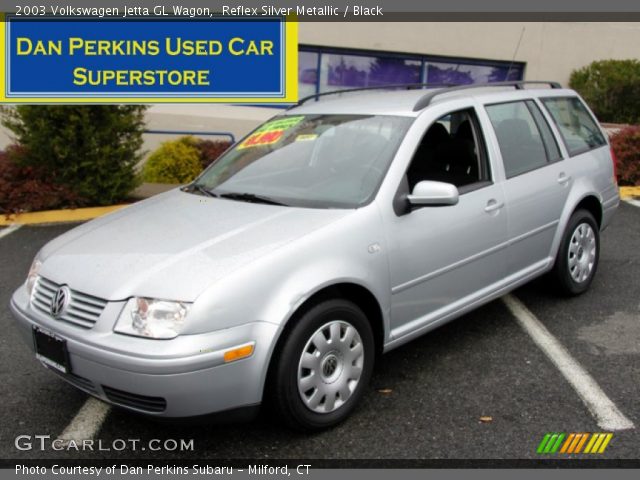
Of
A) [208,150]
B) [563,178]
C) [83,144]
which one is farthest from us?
[208,150]

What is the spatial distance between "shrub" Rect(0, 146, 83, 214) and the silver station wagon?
13.6 ft

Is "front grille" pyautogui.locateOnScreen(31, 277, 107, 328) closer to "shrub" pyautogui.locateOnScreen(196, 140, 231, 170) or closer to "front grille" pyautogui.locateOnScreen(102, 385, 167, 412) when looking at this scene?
"front grille" pyautogui.locateOnScreen(102, 385, 167, 412)

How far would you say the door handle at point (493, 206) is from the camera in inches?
164

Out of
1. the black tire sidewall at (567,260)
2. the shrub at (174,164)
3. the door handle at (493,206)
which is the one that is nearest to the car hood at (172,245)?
the door handle at (493,206)

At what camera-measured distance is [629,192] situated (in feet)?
30.1

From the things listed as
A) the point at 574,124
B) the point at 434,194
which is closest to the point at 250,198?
the point at 434,194

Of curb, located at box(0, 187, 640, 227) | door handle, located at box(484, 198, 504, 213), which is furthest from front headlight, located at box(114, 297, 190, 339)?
curb, located at box(0, 187, 640, 227)

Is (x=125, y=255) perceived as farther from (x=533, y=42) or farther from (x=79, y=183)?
(x=533, y=42)

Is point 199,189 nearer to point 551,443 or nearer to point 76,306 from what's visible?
point 76,306

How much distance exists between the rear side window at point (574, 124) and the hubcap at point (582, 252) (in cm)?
62

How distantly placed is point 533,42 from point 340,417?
1307cm

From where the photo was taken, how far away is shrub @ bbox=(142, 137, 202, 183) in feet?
30.6

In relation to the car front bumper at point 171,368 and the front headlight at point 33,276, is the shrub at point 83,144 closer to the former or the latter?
the front headlight at point 33,276

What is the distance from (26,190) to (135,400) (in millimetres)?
5772
